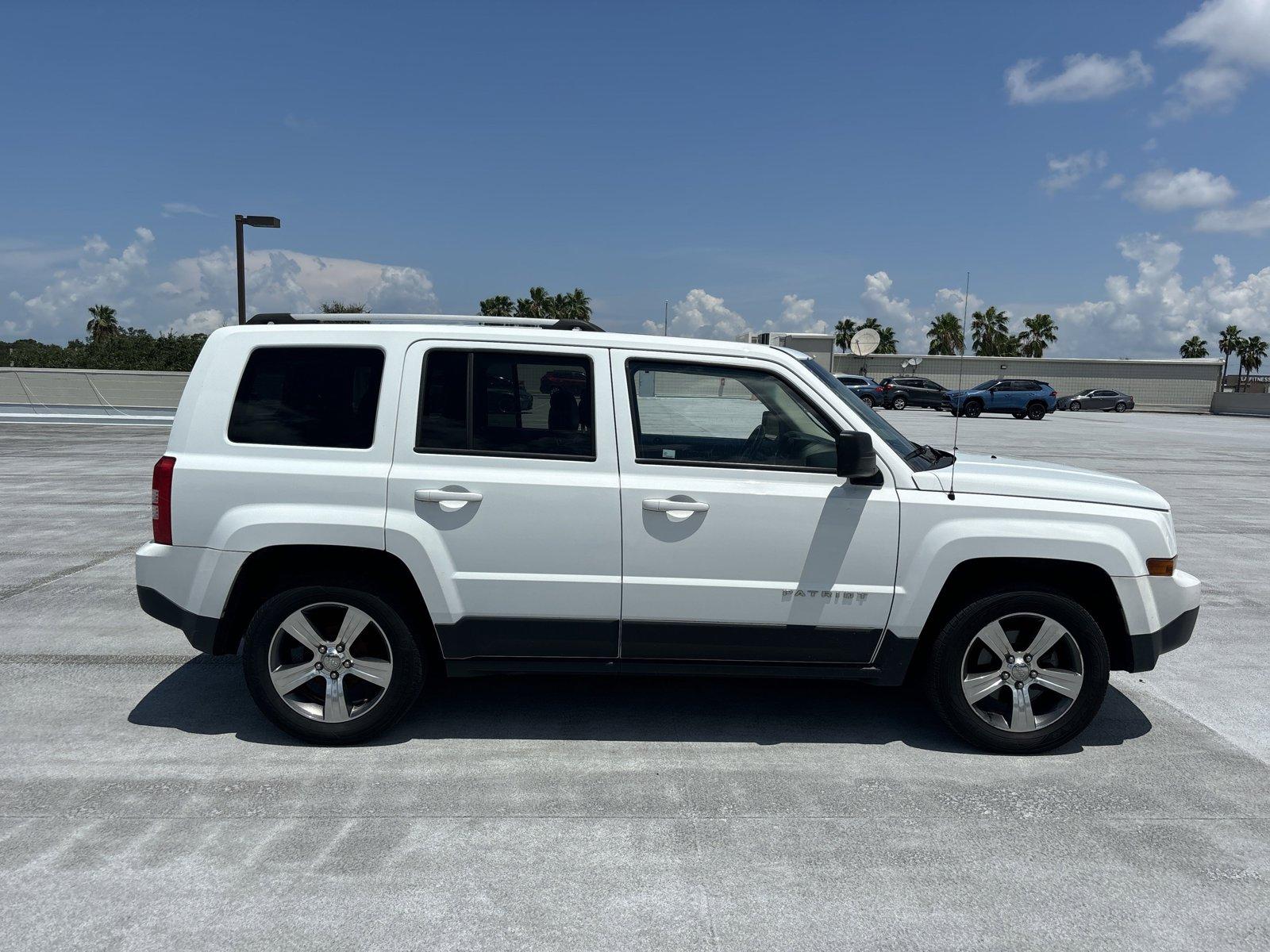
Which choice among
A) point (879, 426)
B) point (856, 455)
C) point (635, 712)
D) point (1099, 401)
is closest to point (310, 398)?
point (635, 712)

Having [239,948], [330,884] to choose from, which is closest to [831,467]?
[330,884]

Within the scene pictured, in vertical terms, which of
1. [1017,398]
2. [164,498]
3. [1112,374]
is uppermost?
[1112,374]

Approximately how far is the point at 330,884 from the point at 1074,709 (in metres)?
3.23

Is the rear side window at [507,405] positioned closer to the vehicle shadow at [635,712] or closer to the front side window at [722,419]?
the front side window at [722,419]

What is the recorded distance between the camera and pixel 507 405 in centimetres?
406

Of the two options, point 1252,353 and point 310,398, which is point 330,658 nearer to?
point 310,398

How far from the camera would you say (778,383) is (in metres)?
4.12

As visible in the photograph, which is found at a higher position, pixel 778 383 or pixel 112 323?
pixel 112 323

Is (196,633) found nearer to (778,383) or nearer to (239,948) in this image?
(239,948)

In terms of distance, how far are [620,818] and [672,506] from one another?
4.25 feet

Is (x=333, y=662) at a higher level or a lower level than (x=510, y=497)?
lower

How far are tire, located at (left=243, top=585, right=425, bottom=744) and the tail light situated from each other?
555 millimetres

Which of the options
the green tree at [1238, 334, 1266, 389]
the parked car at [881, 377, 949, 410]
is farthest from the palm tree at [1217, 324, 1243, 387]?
the parked car at [881, 377, 949, 410]

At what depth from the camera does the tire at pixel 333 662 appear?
13.3ft
